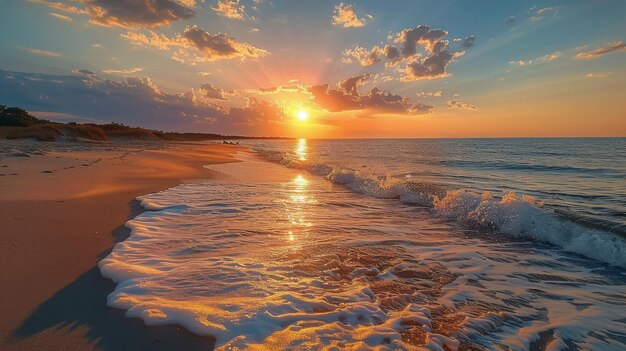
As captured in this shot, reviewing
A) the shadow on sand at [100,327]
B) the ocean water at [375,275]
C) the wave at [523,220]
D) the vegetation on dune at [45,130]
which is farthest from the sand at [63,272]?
the vegetation on dune at [45,130]

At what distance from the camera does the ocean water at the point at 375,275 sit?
10.9 ft

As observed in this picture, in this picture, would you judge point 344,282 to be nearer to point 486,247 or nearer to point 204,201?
point 486,247

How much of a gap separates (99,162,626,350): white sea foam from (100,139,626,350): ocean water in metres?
0.02

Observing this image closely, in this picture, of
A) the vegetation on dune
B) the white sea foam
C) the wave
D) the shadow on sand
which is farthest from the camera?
the vegetation on dune

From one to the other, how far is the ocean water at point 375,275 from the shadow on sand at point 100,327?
0.39ft

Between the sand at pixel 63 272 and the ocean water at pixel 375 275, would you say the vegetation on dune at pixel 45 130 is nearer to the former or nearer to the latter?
the sand at pixel 63 272

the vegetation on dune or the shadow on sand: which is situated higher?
the vegetation on dune

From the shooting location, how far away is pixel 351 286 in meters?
4.38

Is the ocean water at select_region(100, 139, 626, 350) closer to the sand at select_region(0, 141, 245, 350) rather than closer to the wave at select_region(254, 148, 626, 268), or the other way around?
the wave at select_region(254, 148, 626, 268)

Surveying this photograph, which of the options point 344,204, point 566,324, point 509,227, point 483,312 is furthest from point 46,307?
point 509,227

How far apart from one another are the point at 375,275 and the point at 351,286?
0.60 m

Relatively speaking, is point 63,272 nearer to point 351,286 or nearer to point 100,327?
point 100,327

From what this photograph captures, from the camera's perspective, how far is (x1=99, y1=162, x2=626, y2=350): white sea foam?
10.7ft

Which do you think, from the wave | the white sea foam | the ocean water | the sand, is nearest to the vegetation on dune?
the sand
